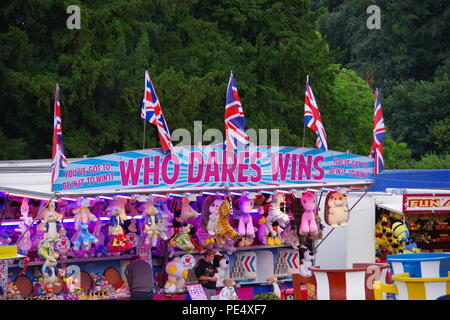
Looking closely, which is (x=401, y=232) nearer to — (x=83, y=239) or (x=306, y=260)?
(x=306, y=260)

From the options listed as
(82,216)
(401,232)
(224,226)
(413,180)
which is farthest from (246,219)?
(413,180)

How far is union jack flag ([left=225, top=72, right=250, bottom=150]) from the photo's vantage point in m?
16.7

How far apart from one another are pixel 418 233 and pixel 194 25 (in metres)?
14.6

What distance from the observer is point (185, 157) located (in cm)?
1631

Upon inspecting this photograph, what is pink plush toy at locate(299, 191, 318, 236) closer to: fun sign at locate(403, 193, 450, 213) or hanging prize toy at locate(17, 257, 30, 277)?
fun sign at locate(403, 193, 450, 213)

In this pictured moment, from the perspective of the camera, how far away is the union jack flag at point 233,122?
16719 mm

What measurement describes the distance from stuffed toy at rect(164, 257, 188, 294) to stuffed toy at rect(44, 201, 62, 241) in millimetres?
2248

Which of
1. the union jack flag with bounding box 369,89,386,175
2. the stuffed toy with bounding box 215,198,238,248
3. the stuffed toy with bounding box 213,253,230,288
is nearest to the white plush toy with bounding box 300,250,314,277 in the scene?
the stuffed toy with bounding box 213,253,230,288

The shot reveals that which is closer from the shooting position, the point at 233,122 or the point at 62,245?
the point at 62,245

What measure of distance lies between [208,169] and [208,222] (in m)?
1.43

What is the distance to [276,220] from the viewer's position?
18594 mm

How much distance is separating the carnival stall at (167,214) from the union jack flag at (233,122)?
0.14 m
